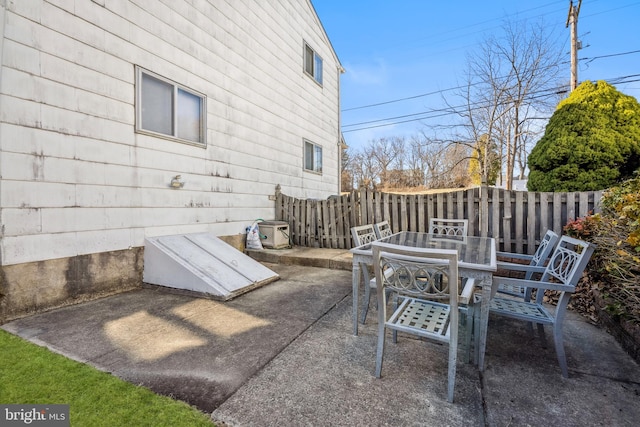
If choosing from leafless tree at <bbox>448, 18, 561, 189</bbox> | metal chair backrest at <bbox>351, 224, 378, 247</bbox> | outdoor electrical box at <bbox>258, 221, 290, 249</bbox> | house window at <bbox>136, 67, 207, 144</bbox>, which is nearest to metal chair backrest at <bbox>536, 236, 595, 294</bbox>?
metal chair backrest at <bbox>351, 224, 378, 247</bbox>

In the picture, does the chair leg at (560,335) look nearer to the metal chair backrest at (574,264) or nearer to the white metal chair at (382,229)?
the metal chair backrest at (574,264)

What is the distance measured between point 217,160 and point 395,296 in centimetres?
416

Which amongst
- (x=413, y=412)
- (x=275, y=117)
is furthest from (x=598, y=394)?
(x=275, y=117)

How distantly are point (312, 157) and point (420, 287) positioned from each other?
752 cm

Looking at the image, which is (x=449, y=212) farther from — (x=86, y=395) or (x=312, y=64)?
(x=312, y=64)

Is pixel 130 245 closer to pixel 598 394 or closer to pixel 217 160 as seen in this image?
pixel 217 160

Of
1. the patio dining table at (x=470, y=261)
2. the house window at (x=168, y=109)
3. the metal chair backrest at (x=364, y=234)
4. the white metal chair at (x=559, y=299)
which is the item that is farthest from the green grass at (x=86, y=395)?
the house window at (x=168, y=109)

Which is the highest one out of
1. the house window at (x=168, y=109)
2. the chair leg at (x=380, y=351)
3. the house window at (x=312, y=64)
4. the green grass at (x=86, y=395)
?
the house window at (x=312, y=64)

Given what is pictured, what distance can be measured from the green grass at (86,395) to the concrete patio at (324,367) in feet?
0.29

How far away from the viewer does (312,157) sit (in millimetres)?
9031

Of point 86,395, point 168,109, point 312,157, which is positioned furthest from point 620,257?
point 312,157

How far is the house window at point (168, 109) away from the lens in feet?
13.5

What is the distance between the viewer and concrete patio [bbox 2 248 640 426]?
1.63 meters

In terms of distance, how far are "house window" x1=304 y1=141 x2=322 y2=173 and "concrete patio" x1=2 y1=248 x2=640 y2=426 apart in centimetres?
600
